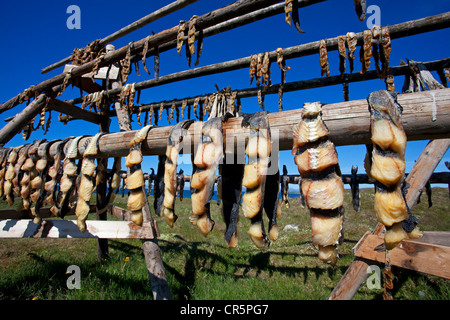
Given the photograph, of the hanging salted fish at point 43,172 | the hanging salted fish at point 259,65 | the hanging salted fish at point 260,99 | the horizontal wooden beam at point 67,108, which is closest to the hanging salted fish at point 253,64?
the hanging salted fish at point 259,65

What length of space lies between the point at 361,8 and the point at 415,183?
291cm

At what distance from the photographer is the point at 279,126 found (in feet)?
5.31

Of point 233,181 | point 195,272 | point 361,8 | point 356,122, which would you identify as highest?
point 361,8

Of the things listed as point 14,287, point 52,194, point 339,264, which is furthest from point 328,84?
point 14,287

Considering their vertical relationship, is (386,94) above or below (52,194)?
above

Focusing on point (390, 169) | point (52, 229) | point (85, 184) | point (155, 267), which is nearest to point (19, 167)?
point (52, 229)

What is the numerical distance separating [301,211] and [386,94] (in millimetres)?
13213

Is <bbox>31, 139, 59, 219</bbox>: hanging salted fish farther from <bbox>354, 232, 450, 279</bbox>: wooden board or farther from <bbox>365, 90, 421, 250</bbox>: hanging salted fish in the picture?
<bbox>354, 232, 450, 279</bbox>: wooden board

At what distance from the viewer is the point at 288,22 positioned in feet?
8.10

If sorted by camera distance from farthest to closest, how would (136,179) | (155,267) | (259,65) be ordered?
(155,267) < (259,65) < (136,179)

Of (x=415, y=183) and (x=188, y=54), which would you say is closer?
(x=188, y=54)

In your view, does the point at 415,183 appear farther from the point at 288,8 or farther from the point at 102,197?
the point at 102,197

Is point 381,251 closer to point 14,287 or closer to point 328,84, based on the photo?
point 328,84

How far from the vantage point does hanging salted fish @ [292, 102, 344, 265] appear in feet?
4.24
